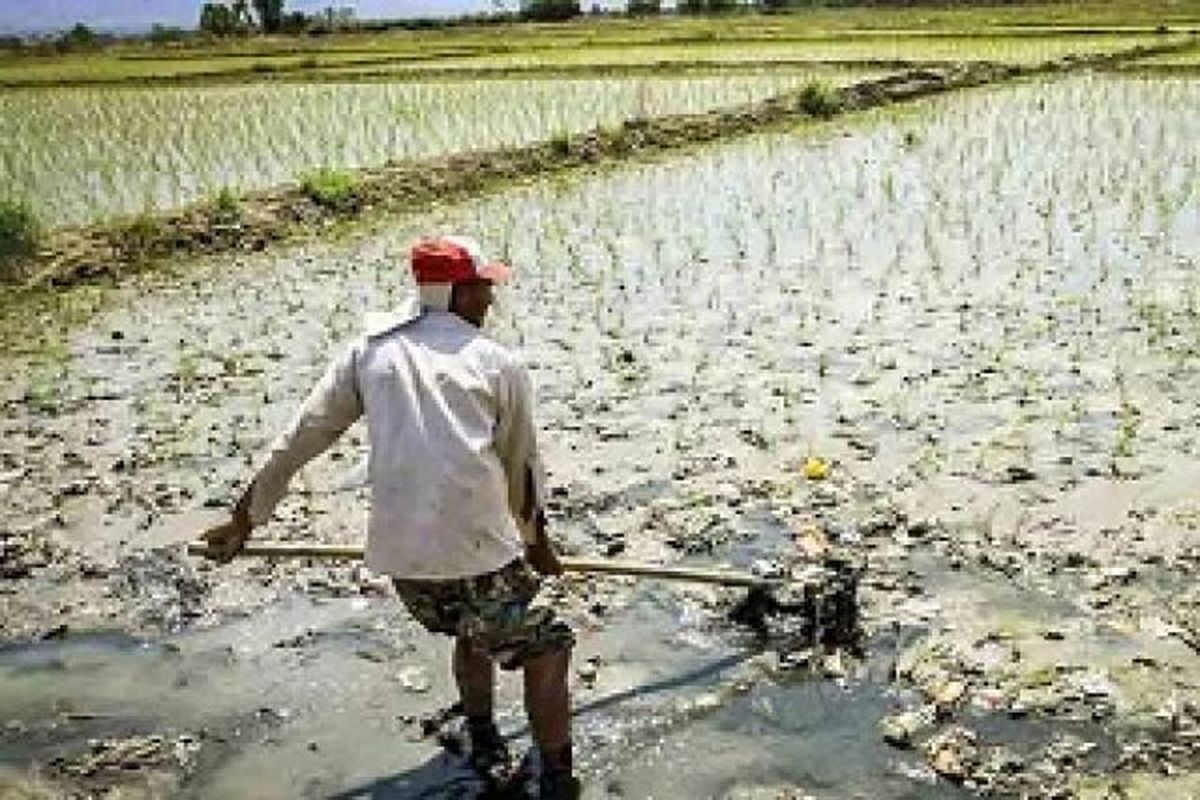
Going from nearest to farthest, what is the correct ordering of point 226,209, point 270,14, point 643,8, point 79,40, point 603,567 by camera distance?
1. point 603,567
2. point 226,209
3. point 79,40
4. point 270,14
5. point 643,8

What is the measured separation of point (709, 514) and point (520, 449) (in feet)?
7.88

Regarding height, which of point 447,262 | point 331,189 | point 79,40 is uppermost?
point 79,40

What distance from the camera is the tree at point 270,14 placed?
5281 cm

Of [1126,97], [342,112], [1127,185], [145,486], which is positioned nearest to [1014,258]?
[1127,185]

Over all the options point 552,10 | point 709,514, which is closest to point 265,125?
point 709,514

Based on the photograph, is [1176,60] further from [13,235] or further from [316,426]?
[316,426]

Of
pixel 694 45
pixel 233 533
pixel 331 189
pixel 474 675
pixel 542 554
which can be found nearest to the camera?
pixel 233 533

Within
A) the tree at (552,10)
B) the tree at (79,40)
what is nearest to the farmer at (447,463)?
the tree at (79,40)

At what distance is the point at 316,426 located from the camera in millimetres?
3699

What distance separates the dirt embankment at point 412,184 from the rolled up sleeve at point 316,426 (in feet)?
27.1

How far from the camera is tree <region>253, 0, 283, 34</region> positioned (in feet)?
173

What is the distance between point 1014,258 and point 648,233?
3.21 m

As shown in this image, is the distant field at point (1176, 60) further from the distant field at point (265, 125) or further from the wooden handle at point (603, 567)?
the wooden handle at point (603, 567)

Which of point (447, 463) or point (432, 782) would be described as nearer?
point (447, 463)
